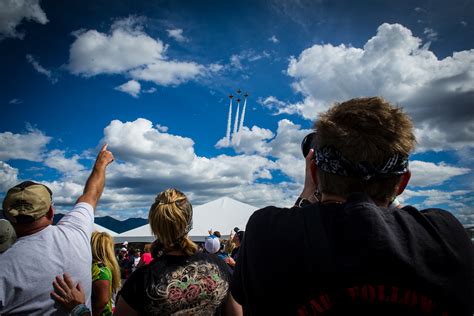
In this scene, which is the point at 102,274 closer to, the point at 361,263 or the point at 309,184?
the point at 309,184

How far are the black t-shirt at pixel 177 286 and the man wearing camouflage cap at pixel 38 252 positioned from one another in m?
0.43

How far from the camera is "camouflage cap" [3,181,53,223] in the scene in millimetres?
2352

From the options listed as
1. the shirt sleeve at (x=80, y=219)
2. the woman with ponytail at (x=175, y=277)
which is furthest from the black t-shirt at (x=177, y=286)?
the shirt sleeve at (x=80, y=219)

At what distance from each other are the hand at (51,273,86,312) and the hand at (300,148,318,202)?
188cm

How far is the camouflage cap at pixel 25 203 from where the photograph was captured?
7.72ft

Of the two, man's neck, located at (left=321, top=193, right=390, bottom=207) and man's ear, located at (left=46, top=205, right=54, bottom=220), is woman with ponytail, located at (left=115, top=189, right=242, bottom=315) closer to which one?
man's ear, located at (left=46, top=205, right=54, bottom=220)

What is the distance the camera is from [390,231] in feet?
3.76

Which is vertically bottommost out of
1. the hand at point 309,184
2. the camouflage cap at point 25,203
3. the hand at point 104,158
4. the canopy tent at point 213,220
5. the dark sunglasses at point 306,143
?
the canopy tent at point 213,220

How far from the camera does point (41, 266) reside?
228 centimetres

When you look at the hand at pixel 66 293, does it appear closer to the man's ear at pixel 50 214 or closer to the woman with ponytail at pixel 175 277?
the woman with ponytail at pixel 175 277

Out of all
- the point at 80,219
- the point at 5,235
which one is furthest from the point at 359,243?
the point at 5,235

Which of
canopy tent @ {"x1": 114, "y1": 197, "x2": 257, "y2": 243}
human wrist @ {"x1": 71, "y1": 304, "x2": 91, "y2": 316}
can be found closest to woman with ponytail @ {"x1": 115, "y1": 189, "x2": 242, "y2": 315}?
human wrist @ {"x1": 71, "y1": 304, "x2": 91, "y2": 316}

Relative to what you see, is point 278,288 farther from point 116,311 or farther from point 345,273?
point 116,311

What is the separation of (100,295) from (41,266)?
180cm
